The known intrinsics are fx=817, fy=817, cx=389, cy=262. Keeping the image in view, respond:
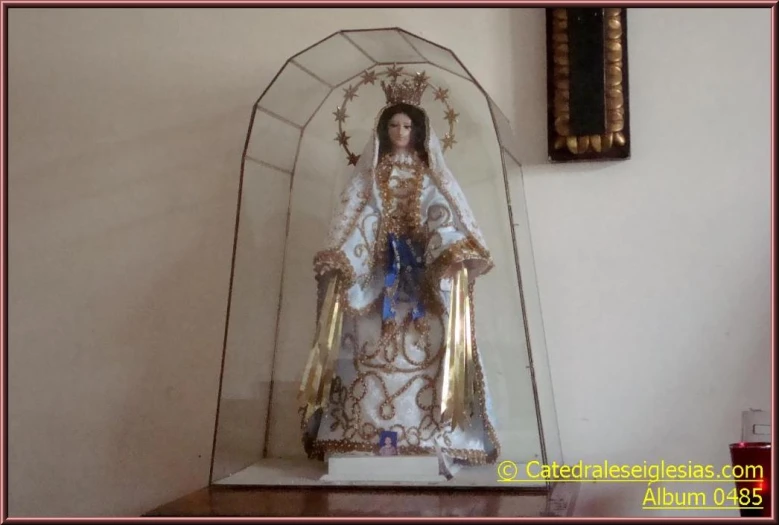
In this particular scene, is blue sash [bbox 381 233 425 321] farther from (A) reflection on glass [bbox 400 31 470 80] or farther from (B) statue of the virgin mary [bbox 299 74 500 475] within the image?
(A) reflection on glass [bbox 400 31 470 80]

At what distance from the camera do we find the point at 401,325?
40.3 inches

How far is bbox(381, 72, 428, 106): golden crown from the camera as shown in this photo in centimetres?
111

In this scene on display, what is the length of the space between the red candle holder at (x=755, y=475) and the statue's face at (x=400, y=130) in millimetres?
554

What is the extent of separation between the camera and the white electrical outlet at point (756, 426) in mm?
1034

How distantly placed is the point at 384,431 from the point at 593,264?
40 centimetres

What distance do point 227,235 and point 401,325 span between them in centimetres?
37

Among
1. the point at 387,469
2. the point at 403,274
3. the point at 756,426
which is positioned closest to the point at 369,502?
the point at 387,469

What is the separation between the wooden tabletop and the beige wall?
22 centimetres

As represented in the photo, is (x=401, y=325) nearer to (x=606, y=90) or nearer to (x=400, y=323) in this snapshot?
(x=400, y=323)

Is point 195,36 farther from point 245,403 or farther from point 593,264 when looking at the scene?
point 593,264

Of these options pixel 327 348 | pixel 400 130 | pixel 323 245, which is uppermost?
pixel 400 130

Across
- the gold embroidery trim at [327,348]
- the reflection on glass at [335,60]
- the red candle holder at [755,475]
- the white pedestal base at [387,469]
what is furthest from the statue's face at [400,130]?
the red candle holder at [755,475]

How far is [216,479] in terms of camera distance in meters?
1.03
